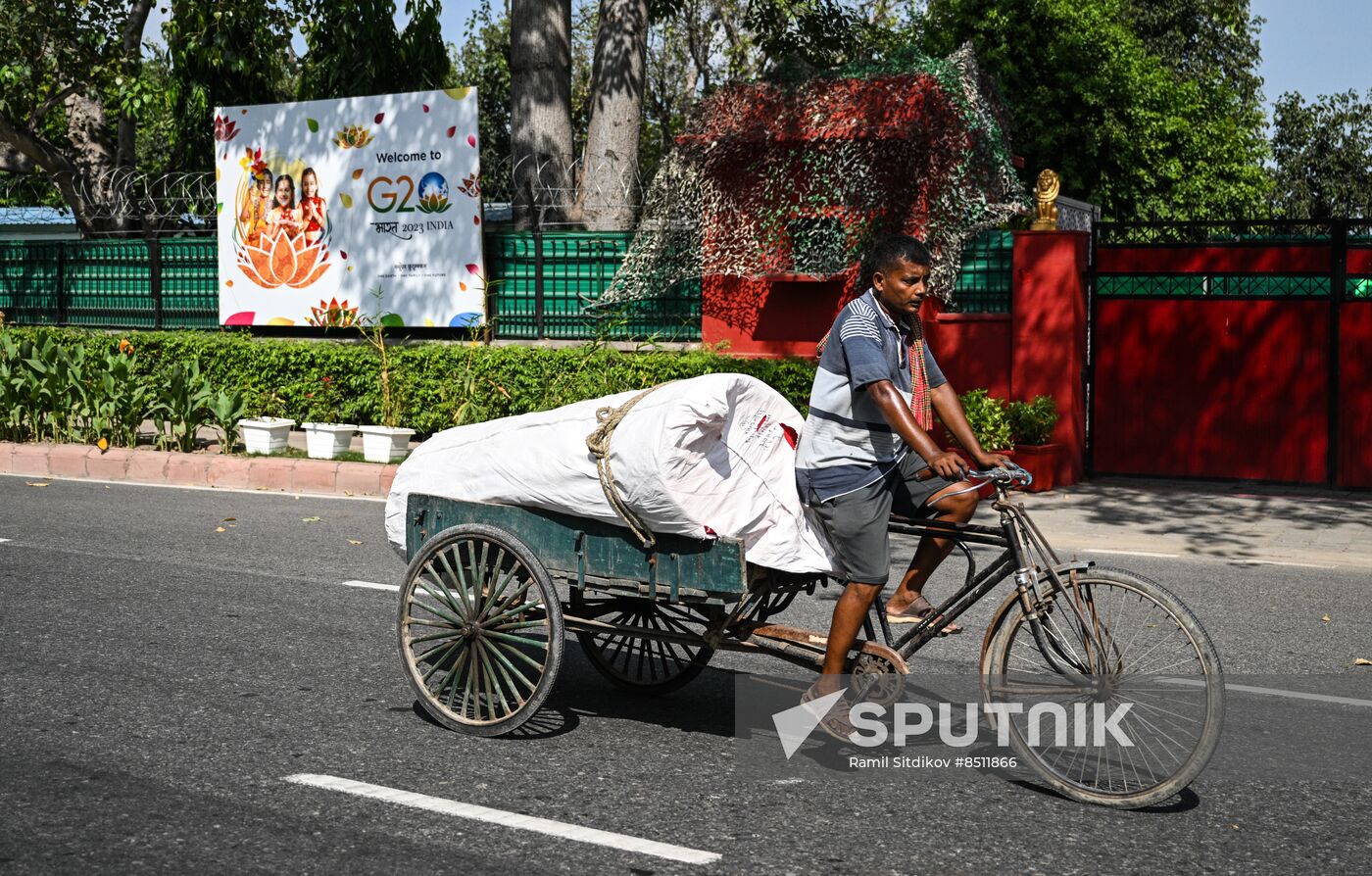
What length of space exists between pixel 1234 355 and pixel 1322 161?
48088 mm

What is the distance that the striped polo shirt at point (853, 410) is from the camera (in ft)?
16.4

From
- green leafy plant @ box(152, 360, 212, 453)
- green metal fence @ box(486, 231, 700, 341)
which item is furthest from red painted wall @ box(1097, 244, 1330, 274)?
green leafy plant @ box(152, 360, 212, 453)

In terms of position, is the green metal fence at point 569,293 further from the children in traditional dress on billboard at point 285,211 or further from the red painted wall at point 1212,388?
the red painted wall at point 1212,388

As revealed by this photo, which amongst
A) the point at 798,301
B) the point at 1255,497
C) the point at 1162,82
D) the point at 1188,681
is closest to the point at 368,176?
the point at 798,301

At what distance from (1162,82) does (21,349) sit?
28345 millimetres

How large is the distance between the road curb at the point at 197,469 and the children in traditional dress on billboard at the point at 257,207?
3.82 meters

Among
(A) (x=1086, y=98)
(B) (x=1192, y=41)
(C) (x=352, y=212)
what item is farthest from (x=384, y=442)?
(B) (x=1192, y=41)

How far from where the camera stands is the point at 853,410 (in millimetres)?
5062

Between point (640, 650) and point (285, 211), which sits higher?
point (285, 211)

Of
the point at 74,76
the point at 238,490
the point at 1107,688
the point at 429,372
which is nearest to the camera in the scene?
the point at 1107,688

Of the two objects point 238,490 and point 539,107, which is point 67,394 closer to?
point 238,490

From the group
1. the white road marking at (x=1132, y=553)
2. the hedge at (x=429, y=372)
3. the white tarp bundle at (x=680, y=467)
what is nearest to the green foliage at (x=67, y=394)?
the hedge at (x=429, y=372)

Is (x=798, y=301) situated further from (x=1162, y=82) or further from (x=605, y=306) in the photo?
(x=1162, y=82)

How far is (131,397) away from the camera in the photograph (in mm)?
13445
